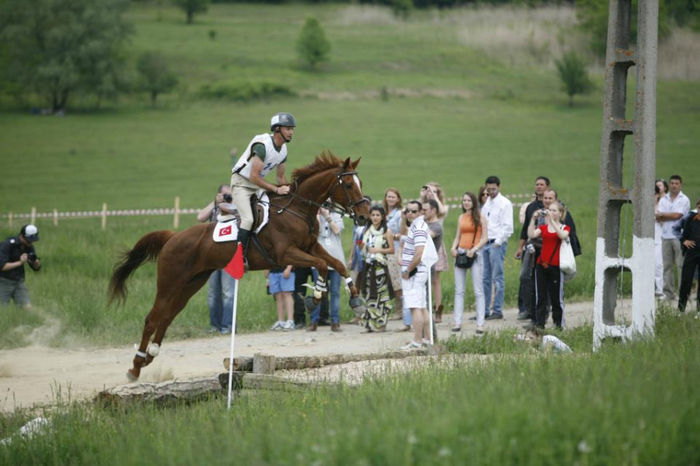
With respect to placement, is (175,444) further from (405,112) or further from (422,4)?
(422,4)

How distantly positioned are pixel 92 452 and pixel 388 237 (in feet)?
27.7

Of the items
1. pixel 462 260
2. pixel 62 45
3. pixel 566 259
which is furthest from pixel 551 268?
pixel 62 45

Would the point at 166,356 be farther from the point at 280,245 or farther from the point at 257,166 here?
the point at 257,166

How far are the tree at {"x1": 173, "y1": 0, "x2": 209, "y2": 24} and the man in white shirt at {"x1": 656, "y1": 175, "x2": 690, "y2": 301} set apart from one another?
281 feet

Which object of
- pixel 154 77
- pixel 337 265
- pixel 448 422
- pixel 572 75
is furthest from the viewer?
pixel 154 77

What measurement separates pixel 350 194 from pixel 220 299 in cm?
539

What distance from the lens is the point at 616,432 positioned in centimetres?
618

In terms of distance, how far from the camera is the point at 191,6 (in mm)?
98562

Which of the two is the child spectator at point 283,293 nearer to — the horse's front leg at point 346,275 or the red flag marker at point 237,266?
the horse's front leg at point 346,275

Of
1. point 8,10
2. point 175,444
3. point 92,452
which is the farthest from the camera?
point 8,10

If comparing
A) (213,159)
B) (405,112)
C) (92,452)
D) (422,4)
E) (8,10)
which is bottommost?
(92,452)

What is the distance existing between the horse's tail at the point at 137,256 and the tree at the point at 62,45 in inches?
2252

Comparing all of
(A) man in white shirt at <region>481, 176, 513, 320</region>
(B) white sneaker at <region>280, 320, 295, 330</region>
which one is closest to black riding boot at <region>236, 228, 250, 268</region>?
(B) white sneaker at <region>280, 320, 295, 330</region>

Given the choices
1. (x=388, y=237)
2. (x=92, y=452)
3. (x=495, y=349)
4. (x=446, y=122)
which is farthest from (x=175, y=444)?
(x=446, y=122)
